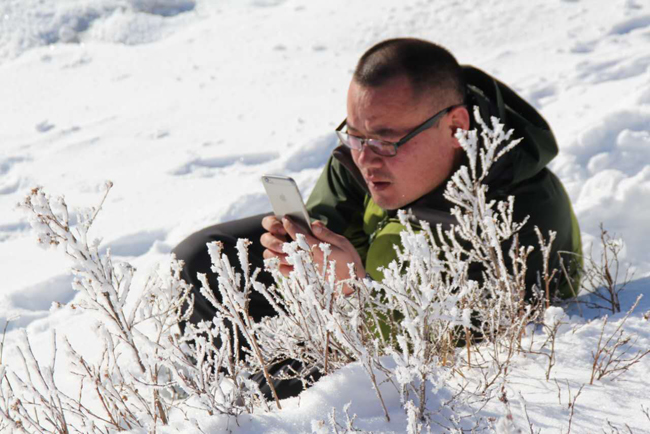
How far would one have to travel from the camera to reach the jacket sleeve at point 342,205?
3.20 metres

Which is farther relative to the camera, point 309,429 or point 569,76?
point 569,76

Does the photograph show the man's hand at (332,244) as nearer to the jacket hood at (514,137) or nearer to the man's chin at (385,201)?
the man's chin at (385,201)

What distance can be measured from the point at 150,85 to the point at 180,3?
297 cm

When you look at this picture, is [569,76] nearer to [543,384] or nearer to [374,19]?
[374,19]

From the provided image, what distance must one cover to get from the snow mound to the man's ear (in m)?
7.08

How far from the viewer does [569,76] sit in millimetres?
5812

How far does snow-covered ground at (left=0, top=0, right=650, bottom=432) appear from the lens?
2068 millimetres

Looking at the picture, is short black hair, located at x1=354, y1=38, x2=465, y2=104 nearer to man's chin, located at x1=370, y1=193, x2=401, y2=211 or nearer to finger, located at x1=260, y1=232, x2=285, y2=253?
man's chin, located at x1=370, y1=193, x2=401, y2=211

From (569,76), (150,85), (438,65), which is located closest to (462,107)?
(438,65)

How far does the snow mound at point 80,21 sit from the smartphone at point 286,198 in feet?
23.4

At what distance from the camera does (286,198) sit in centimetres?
238

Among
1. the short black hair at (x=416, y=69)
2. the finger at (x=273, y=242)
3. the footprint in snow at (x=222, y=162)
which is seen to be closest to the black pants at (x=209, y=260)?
the finger at (x=273, y=242)

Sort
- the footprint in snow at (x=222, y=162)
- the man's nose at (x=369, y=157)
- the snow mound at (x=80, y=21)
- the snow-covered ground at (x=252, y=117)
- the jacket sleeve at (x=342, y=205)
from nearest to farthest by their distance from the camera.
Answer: the snow-covered ground at (x=252, y=117)
the man's nose at (x=369, y=157)
the jacket sleeve at (x=342, y=205)
the footprint in snow at (x=222, y=162)
the snow mound at (x=80, y=21)

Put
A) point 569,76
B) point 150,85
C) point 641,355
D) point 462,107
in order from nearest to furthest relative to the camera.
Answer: point 641,355
point 462,107
point 569,76
point 150,85
